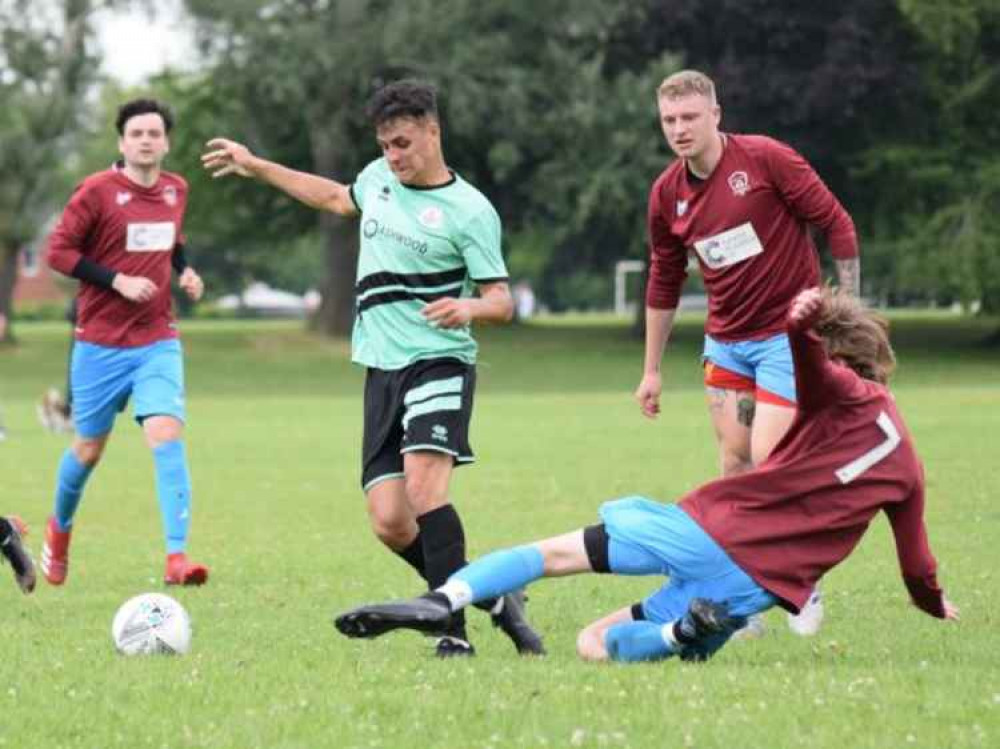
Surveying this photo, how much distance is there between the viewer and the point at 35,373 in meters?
46.3

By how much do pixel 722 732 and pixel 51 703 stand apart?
7.47ft

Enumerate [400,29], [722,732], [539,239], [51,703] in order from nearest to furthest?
[722,732], [51,703], [400,29], [539,239]

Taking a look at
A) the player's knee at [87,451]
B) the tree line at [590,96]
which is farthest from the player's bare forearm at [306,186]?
the tree line at [590,96]

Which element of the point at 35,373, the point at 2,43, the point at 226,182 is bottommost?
the point at 35,373

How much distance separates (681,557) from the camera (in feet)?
23.4

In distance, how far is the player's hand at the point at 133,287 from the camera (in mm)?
10945

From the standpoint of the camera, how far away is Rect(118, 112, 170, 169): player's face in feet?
36.2

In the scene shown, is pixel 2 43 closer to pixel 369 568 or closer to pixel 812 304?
pixel 369 568

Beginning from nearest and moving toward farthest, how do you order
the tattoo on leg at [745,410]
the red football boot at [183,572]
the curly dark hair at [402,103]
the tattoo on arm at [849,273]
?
the curly dark hair at [402,103]
the tattoo on arm at [849,273]
the tattoo on leg at [745,410]
the red football boot at [183,572]

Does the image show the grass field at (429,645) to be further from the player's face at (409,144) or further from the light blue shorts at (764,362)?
the player's face at (409,144)

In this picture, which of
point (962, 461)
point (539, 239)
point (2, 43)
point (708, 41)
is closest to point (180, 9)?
point (2, 43)

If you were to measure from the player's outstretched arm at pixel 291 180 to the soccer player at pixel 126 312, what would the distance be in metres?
2.41

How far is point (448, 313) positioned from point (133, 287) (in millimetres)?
3787

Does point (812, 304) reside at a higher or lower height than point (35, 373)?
higher
